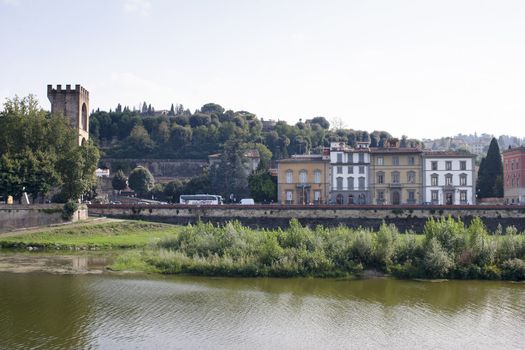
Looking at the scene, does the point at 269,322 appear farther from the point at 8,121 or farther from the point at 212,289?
the point at 8,121

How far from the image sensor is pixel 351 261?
35469mm

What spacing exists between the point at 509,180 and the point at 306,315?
194 ft

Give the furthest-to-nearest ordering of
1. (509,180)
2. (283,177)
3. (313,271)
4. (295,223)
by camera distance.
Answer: (509,180), (283,177), (295,223), (313,271)

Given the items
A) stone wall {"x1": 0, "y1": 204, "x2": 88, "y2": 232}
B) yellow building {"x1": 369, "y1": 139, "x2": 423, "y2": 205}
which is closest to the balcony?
yellow building {"x1": 369, "y1": 139, "x2": 423, "y2": 205}

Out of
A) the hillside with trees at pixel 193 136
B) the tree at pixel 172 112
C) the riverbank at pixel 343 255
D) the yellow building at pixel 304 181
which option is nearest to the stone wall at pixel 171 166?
the hillside with trees at pixel 193 136

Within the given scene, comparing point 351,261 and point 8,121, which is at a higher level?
point 8,121

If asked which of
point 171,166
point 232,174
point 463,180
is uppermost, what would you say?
point 171,166

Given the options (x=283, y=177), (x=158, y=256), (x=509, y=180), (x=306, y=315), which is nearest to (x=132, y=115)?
(x=283, y=177)

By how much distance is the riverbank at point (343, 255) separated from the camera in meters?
34.5

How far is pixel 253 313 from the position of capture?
2600cm

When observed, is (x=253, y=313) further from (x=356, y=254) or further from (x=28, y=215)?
(x=28, y=215)

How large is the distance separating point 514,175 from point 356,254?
155ft

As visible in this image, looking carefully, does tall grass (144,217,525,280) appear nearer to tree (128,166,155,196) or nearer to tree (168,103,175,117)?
tree (128,166,155,196)

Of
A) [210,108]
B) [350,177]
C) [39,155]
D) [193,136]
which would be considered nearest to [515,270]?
[350,177]
